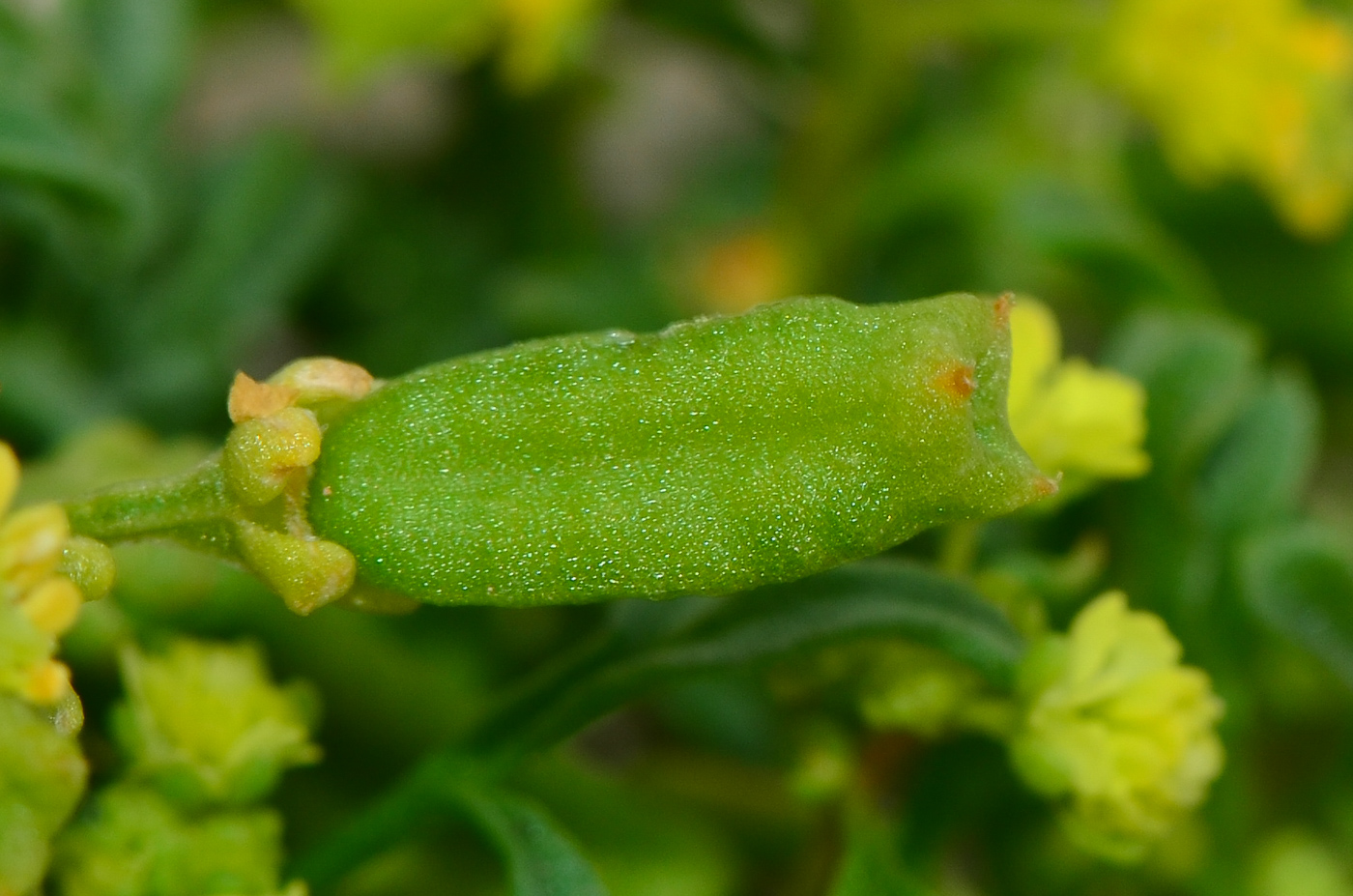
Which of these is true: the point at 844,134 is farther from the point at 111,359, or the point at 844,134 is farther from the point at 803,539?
the point at 803,539

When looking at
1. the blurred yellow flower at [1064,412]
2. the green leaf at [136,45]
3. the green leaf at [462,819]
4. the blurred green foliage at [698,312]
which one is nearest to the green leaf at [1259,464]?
the blurred green foliage at [698,312]

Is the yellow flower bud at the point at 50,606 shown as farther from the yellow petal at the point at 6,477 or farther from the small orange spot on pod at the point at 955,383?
the small orange spot on pod at the point at 955,383

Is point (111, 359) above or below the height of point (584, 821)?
above

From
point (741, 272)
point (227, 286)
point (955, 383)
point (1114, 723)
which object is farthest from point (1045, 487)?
point (741, 272)

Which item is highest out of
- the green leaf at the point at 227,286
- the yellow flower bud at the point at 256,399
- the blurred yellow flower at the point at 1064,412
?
the green leaf at the point at 227,286

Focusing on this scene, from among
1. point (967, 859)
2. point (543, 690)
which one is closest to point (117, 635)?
A: point (543, 690)

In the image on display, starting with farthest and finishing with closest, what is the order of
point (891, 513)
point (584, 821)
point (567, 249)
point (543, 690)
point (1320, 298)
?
point (567, 249)
point (1320, 298)
point (584, 821)
point (543, 690)
point (891, 513)
